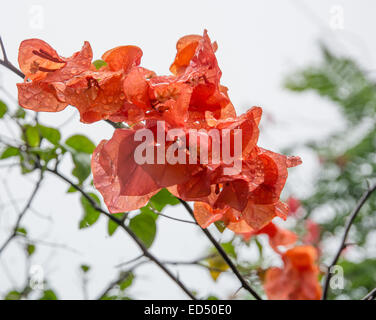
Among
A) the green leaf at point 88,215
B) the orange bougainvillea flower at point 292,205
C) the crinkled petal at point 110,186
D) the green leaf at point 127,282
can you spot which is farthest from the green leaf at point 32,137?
the orange bougainvillea flower at point 292,205

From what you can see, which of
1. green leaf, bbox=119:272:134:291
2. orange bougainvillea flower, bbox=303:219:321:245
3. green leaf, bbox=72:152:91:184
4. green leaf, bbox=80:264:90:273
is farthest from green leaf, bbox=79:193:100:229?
orange bougainvillea flower, bbox=303:219:321:245

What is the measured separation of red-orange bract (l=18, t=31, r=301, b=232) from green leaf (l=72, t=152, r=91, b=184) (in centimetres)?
17

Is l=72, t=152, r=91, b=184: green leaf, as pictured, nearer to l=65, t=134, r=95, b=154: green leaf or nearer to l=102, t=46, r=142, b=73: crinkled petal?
l=65, t=134, r=95, b=154: green leaf

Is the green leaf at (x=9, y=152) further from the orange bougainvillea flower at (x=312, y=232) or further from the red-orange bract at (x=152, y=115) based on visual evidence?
the orange bougainvillea flower at (x=312, y=232)

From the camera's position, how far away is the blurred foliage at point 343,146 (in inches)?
78.7

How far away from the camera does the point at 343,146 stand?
230 centimetres

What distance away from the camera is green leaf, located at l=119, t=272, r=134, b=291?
0.70 m

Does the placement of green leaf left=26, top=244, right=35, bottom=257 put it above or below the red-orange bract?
below

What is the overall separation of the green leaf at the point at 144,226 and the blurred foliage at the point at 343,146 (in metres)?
1.58

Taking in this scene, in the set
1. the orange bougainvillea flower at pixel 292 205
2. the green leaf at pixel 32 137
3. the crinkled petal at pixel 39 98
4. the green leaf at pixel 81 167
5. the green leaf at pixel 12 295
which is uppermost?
the crinkled petal at pixel 39 98

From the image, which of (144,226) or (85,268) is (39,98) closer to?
(144,226)

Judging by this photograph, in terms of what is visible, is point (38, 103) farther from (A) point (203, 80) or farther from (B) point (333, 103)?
(B) point (333, 103)

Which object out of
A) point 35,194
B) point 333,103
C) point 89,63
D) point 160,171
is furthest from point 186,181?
point 333,103
